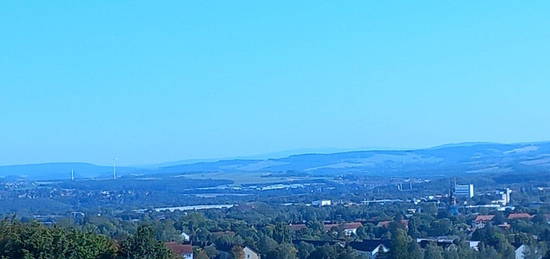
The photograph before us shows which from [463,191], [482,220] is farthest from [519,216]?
[463,191]

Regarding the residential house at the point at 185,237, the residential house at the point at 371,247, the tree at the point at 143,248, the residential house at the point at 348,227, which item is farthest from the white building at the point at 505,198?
the tree at the point at 143,248

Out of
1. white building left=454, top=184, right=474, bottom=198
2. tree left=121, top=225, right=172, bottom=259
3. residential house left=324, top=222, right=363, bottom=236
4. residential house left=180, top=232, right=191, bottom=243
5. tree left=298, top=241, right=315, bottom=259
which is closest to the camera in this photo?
tree left=121, top=225, right=172, bottom=259

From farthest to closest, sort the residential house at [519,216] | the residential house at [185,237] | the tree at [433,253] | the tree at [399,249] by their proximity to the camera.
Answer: the residential house at [519,216]
the residential house at [185,237]
the tree at [399,249]
the tree at [433,253]

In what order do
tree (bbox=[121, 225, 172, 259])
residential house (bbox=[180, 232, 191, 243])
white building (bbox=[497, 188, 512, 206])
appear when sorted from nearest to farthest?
tree (bbox=[121, 225, 172, 259]) → residential house (bbox=[180, 232, 191, 243]) → white building (bbox=[497, 188, 512, 206])

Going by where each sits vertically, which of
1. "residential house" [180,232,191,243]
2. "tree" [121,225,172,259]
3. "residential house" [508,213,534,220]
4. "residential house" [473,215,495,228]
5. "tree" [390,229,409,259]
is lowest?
"residential house" [473,215,495,228]

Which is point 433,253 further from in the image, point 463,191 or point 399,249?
point 463,191

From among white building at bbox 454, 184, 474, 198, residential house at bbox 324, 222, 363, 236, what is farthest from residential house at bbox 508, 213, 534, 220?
white building at bbox 454, 184, 474, 198

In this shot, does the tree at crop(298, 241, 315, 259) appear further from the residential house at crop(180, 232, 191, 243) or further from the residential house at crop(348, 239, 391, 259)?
the residential house at crop(180, 232, 191, 243)

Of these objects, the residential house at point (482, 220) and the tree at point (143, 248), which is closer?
the tree at point (143, 248)

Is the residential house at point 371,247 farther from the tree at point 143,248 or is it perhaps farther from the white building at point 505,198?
the white building at point 505,198

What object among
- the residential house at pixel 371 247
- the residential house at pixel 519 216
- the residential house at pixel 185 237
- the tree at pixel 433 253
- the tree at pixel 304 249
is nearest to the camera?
the tree at pixel 433 253

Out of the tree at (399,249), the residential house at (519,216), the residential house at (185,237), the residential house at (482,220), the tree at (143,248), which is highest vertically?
the tree at (143,248)

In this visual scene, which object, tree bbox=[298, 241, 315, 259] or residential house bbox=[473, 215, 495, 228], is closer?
tree bbox=[298, 241, 315, 259]
